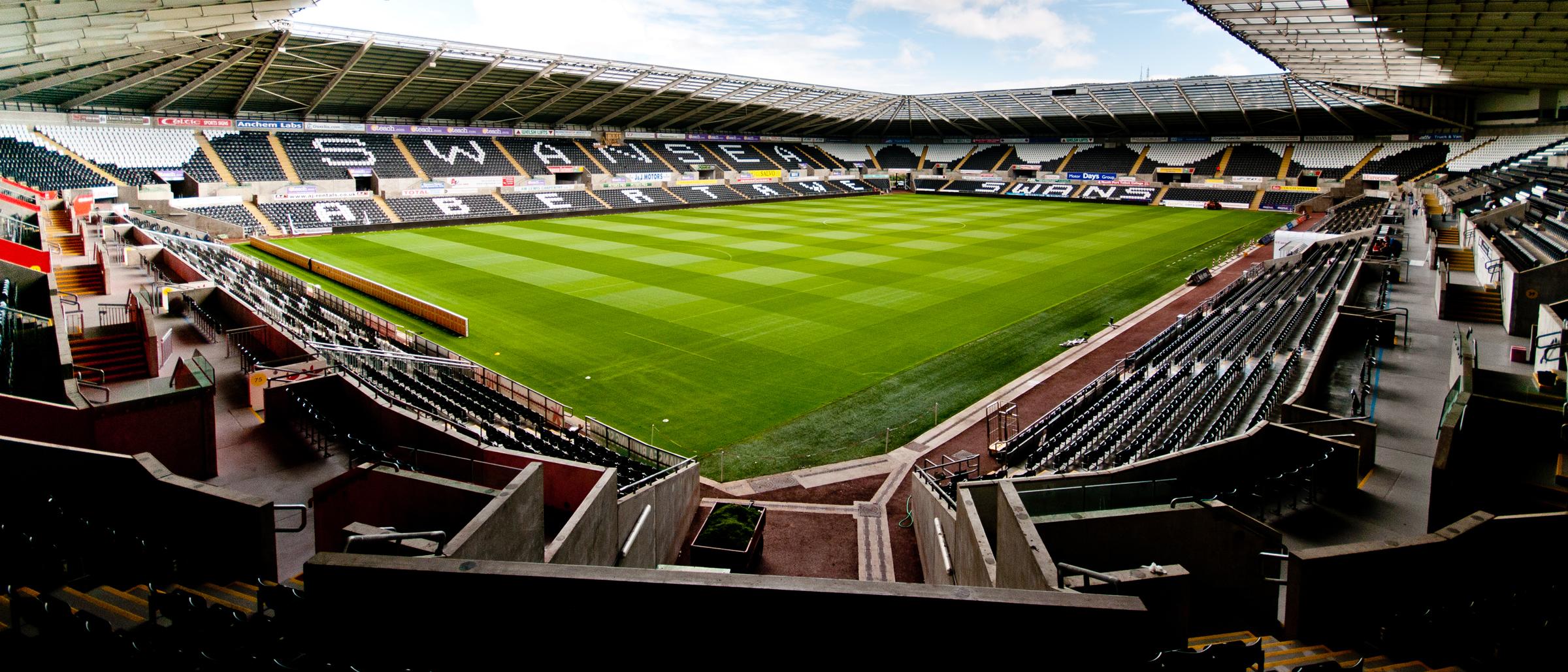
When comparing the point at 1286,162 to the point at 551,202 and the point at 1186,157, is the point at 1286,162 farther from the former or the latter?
the point at 551,202

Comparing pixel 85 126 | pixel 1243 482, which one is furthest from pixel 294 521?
pixel 85 126

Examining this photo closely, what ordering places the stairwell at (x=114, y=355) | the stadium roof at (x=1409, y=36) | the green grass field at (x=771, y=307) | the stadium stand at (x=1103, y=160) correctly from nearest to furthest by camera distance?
the stairwell at (x=114, y=355)
the green grass field at (x=771, y=307)
the stadium roof at (x=1409, y=36)
the stadium stand at (x=1103, y=160)

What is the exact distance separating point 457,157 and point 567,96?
9.42 metres

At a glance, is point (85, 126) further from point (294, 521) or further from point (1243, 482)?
point (1243, 482)

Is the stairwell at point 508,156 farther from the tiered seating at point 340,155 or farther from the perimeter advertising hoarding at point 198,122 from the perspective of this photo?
the perimeter advertising hoarding at point 198,122

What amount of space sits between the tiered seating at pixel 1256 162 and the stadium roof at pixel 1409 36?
29.4m

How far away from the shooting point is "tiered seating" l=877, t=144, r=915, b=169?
294 feet

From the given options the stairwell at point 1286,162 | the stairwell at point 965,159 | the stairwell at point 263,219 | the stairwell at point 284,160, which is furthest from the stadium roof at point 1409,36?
the stairwell at point 284,160

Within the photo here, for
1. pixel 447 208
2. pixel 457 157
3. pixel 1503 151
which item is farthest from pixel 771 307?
pixel 1503 151

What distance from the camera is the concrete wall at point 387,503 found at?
7.59 m

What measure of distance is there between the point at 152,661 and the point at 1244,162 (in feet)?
258

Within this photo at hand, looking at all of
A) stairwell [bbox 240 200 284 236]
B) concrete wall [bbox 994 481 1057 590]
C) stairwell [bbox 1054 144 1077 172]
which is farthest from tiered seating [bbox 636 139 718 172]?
concrete wall [bbox 994 481 1057 590]

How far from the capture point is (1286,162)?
218ft

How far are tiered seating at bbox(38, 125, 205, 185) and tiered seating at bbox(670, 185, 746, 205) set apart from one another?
3176 cm
